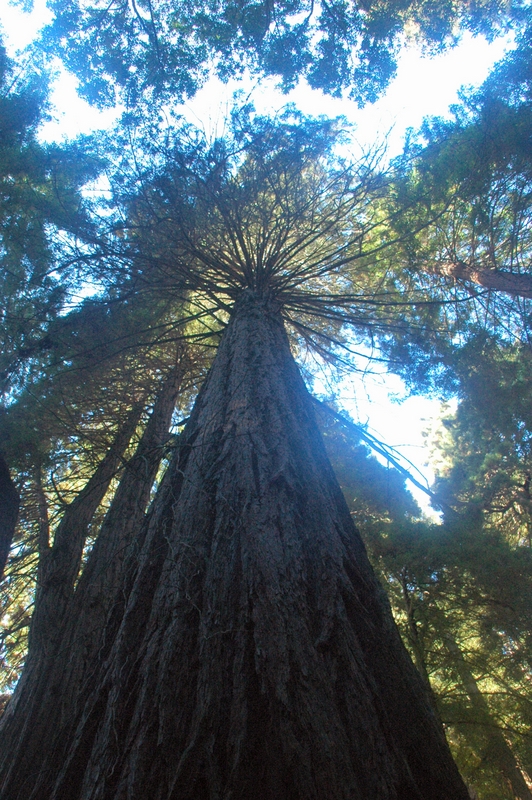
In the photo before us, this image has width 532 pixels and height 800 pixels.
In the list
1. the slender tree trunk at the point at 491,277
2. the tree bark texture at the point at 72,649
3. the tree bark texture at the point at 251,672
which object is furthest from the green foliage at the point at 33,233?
the slender tree trunk at the point at 491,277

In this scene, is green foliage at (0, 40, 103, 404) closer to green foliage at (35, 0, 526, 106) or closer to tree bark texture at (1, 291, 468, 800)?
green foliage at (35, 0, 526, 106)

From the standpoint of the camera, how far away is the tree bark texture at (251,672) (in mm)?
1118

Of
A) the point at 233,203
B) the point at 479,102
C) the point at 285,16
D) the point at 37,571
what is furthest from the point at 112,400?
the point at 285,16

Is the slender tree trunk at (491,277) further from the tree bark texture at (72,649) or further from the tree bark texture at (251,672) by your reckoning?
the tree bark texture at (72,649)

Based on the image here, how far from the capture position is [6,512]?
9.34 ft

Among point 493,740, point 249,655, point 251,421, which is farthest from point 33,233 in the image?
point 493,740

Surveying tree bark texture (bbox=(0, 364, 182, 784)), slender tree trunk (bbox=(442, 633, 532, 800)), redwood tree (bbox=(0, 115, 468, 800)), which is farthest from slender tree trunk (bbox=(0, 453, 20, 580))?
slender tree trunk (bbox=(442, 633, 532, 800))

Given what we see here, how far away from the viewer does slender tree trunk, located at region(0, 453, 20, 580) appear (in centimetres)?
281

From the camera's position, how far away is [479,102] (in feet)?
17.5

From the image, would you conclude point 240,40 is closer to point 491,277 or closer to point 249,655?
point 491,277

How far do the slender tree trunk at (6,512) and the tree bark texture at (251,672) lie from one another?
4.53 ft

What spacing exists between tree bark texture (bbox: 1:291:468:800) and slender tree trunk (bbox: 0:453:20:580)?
138 centimetres

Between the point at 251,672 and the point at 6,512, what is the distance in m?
2.35

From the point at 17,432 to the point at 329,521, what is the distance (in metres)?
4.14
